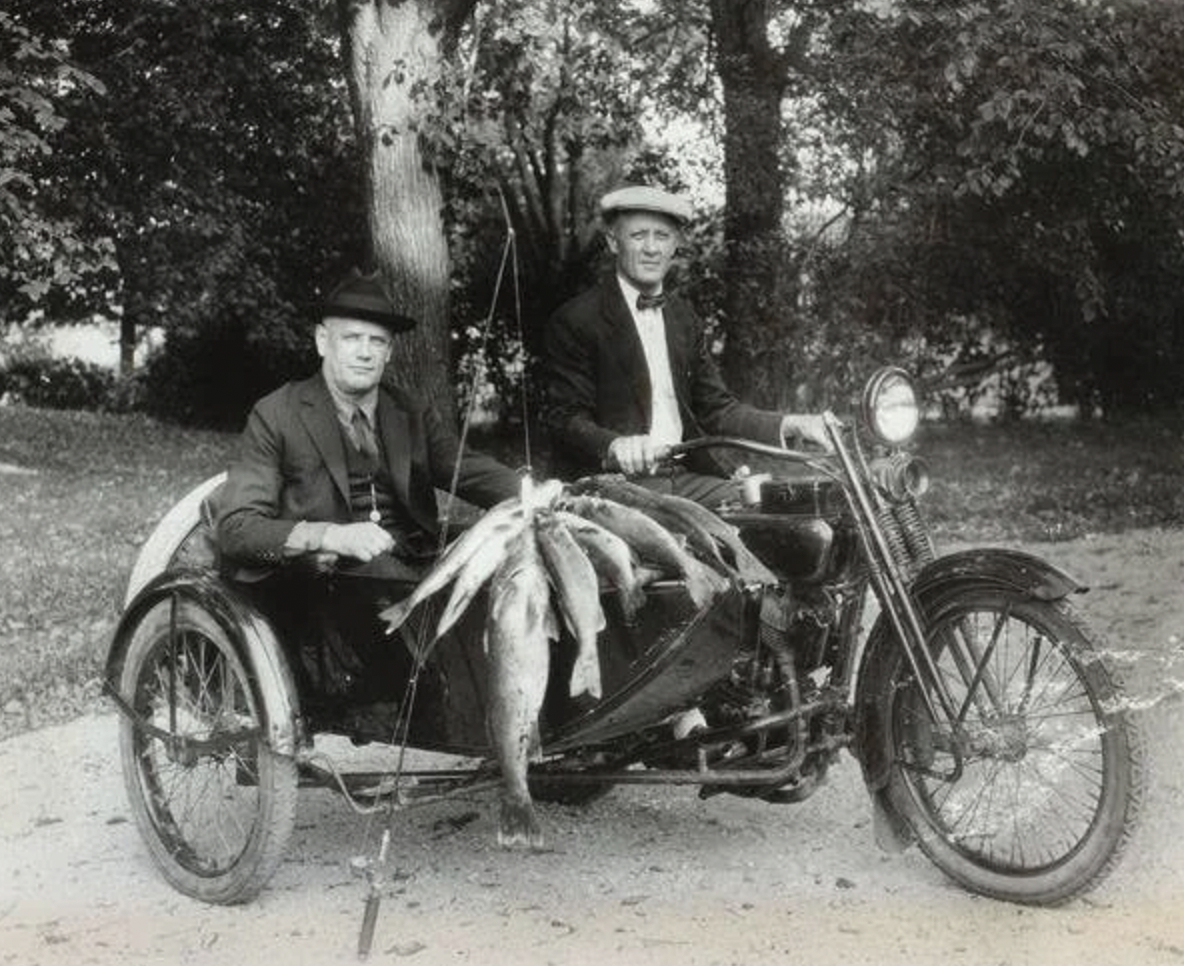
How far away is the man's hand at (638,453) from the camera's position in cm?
411

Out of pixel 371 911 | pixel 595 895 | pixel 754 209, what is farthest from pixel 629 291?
pixel 754 209

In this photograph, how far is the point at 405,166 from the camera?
10531 mm

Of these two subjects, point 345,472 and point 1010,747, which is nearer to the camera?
point 1010,747

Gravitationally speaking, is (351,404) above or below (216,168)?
below

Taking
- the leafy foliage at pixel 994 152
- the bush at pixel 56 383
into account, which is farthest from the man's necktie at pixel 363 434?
the bush at pixel 56 383

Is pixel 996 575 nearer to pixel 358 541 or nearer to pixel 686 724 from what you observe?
pixel 686 724

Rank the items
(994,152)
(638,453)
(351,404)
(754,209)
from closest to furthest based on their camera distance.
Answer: (638,453)
(351,404)
(994,152)
(754,209)

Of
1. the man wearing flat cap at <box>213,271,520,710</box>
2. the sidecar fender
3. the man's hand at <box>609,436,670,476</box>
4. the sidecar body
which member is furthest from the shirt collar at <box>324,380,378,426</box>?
the sidecar fender

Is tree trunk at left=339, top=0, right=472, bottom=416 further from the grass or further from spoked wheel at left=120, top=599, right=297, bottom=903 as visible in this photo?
spoked wheel at left=120, top=599, right=297, bottom=903

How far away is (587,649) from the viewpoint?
3559mm

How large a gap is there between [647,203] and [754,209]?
9038 mm

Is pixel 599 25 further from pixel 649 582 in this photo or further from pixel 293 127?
pixel 649 582

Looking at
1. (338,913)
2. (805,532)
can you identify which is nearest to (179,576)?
(338,913)

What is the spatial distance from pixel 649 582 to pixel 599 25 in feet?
38.0
